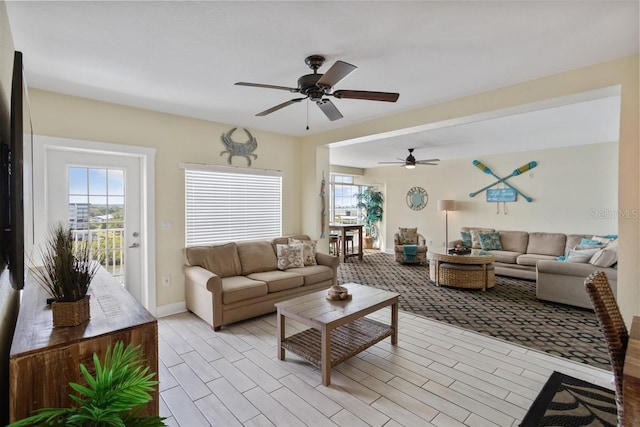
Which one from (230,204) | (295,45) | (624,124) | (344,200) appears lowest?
(230,204)

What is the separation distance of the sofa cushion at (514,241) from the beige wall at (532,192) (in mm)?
384

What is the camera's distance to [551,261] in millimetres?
4297

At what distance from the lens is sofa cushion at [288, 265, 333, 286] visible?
423 cm

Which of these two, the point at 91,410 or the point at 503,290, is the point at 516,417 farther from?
the point at 503,290

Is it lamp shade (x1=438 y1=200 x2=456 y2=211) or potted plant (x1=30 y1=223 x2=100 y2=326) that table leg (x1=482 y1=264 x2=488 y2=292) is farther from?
potted plant (x1=30 y1=223 x2=100 y2=326)

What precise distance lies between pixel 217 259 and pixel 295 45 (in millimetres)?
2806

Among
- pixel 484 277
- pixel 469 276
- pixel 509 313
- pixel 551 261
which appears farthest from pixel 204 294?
pixel 551 261

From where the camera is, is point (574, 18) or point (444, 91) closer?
point (574, 18)

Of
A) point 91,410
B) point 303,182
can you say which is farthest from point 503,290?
point 91,410

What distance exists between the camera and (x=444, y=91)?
3180 mm

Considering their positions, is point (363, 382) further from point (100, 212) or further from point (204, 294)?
point (100, 212)

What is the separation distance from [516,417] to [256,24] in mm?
3106

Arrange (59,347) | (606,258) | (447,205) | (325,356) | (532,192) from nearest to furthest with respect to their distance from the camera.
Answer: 1. (59,347)
2. (325,356)
3. (606,258)
4. (532,192)
5. (447,205)

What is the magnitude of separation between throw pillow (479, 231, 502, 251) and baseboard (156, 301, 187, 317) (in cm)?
581
